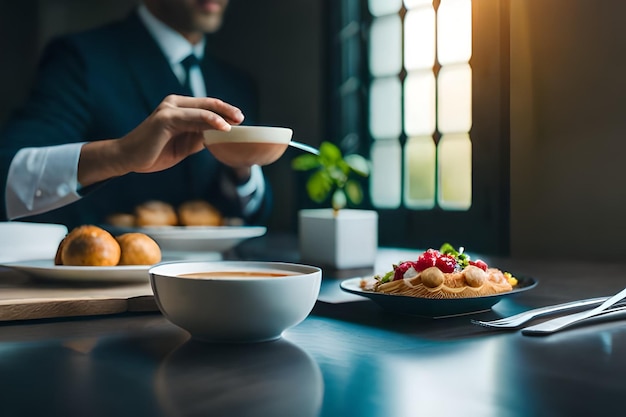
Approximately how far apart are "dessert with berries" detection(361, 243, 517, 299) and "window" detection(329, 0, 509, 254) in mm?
881

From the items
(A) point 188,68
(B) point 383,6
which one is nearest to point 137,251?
(B) point 383,6

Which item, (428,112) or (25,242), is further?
(428,112)

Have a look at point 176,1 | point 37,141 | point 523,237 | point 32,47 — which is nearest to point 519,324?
point 523,237

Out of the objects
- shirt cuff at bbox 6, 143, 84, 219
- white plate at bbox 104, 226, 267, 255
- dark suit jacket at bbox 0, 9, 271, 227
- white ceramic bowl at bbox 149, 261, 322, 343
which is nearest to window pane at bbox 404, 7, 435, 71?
dark suit jacket at bbox 0, 9, 271, 227

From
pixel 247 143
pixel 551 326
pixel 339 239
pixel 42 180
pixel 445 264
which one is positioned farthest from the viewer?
pixel 42 180

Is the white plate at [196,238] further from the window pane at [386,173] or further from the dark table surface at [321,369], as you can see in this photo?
the window pane at [386,173]

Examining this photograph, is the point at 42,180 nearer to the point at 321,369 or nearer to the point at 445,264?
the point at 445,264

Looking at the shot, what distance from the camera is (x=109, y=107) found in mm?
2523

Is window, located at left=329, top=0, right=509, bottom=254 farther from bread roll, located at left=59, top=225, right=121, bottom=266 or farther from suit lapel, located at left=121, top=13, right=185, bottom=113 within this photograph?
bread roll, located at left=59, top=225, right=121, bottom=266

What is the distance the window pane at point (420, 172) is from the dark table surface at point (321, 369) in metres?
1.14

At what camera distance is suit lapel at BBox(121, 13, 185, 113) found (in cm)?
258

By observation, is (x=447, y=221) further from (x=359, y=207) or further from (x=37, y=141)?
(x=37, y=141)

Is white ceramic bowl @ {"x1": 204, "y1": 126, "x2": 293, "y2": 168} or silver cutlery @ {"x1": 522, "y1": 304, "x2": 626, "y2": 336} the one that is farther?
white ceramic bowl @ {"x1": 204, "y1": 126, "x2": 293, "y2": 168}

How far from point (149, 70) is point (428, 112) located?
3.82ft
